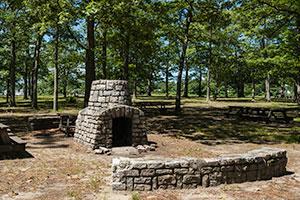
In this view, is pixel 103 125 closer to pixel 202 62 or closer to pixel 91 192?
pixel 91 192

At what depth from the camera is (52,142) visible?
45.1ft

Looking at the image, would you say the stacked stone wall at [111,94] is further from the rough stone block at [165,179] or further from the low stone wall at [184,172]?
the rough stone block at [165,179]

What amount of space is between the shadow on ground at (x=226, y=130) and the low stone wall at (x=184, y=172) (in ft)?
20.6

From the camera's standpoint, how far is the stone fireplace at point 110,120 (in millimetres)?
12359

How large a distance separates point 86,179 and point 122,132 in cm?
546

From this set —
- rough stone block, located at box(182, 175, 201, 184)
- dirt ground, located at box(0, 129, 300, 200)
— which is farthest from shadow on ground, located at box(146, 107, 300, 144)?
rough stone block, located at box(182, 175, 201, 184)

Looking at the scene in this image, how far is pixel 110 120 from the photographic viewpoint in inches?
491

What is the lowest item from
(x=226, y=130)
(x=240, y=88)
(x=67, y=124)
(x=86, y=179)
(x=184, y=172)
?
(x=86, y=179)

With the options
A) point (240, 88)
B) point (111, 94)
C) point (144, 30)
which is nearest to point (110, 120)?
point (111, 94)

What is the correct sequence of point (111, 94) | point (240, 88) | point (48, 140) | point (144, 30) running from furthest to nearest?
point (240, 88) < point (144, 30) < point (48, 140) < point (111, 94)

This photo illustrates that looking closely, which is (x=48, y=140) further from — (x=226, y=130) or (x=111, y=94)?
(x=226, y=130)

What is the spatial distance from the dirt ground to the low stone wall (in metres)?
0.18

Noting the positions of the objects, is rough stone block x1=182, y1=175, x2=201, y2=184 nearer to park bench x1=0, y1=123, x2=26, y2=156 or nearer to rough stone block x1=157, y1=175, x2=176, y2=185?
Result: rough stone block x1=157, y1=175, x2=176, y2=185

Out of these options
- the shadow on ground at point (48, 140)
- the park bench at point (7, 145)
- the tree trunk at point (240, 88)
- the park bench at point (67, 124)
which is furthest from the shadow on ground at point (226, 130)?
the tree trunk at point (240, 88)
